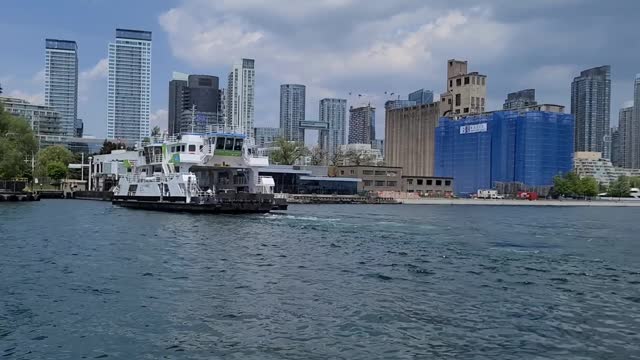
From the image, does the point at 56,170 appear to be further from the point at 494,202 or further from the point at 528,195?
the point at 528,195

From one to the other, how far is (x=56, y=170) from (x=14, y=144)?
5357 cm

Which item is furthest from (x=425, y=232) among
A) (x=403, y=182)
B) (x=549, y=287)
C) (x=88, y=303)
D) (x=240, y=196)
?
(x=403, y=182)

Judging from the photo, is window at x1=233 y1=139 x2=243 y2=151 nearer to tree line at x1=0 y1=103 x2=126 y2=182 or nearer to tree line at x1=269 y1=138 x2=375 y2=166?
tree line at x1=0 y1=103 x2=126 y2=182

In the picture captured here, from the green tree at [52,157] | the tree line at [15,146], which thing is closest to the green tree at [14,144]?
the tree line at [15,146]

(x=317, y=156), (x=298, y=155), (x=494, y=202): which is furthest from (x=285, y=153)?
(x=494, y=202)

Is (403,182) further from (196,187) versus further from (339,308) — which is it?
(339,308)

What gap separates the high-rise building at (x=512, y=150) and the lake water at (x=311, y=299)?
13419cm

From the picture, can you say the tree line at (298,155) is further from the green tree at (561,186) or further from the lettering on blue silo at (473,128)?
the green tree at (561,186)

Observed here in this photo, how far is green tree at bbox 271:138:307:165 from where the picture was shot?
166625mm

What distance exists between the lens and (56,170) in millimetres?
146125

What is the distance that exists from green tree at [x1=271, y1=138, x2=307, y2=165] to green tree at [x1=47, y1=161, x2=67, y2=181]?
52131 millimetres

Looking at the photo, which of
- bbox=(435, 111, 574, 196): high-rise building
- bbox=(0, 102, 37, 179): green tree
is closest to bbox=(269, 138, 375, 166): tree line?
bbox=(435, 111, 574, 196): high-rise building

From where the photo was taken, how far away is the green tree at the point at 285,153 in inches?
6560

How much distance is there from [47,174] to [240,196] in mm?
98761
